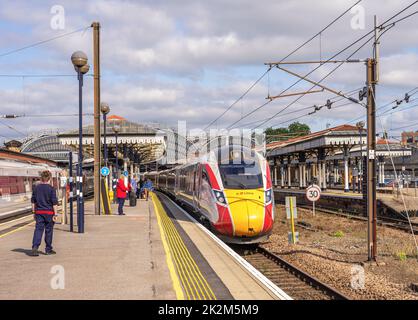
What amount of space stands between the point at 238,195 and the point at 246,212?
56cm

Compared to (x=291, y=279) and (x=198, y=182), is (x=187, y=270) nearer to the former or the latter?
(x=291, y=279)

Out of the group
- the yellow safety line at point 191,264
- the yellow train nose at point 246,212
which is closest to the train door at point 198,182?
the yellow train nose at point 246,212

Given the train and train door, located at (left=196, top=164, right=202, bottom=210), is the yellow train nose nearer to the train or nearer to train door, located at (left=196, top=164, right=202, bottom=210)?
the train

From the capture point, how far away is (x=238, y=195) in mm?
13664

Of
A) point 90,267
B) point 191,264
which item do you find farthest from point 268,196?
point 90,267

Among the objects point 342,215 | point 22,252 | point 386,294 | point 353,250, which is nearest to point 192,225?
point 353,250

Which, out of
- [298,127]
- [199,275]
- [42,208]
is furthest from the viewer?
[298,127]

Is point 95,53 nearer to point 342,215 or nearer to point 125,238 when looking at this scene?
point 125,238

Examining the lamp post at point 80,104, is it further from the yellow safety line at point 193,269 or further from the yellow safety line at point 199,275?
the yellow safety line at point 199,275

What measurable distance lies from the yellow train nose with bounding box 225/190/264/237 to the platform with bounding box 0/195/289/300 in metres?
0.88

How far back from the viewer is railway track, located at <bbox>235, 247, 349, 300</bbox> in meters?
9.37

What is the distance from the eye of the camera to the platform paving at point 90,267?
23.2 feet

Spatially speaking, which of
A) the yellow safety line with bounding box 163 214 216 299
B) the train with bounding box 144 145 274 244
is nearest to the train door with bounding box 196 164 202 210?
the train with bounding box 144 145 274 244
